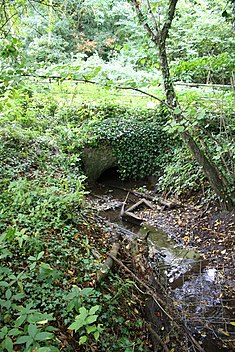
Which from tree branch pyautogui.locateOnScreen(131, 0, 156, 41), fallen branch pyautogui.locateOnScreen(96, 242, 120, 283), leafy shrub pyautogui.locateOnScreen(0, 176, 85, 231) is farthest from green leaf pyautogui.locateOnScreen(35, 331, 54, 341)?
tree branch pyautogui.locateOnScreen(131, 0, 156, 41)

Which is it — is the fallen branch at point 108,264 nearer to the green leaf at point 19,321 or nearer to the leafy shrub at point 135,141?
the green leaf at point 19,321

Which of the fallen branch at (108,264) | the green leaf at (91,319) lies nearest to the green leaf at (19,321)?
the green leaf at (91,319)

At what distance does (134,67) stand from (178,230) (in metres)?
11.0

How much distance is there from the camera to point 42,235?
3367mm

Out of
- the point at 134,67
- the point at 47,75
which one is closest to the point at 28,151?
the point at 47,75

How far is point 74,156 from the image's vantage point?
6.19m

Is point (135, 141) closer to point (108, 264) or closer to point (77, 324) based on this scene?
point (108, 264)

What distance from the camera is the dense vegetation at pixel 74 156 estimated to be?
2541 mm

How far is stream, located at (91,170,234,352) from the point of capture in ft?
12.2

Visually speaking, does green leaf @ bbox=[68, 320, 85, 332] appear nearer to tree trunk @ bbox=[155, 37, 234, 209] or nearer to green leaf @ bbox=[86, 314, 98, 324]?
green leaf @ bbox=[86, 314, 98, 324]

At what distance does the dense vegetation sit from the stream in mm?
1029

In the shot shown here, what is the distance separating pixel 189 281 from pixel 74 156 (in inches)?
128

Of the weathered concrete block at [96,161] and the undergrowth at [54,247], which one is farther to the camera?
the weathered concrete block at [96,161]

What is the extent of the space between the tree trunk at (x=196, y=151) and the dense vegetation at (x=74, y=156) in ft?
0.46
